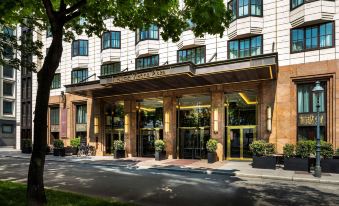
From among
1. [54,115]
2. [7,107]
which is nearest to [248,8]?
[54,115]

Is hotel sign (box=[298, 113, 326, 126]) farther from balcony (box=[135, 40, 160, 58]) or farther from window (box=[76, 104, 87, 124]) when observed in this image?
window (box=[76, 104, 87, 124])

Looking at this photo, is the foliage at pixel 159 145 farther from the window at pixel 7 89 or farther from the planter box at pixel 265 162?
the window at pixel 7 89

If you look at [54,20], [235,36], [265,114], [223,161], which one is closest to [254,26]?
[235,36]

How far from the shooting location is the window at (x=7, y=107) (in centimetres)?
5194

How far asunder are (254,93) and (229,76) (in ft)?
9.95

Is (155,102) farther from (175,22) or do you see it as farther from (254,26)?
(175,22)

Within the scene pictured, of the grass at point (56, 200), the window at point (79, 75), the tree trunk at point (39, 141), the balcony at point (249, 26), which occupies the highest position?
the balcony at point (249, 26)

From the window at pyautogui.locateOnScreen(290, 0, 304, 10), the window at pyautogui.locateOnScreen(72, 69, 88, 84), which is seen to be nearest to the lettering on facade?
the window at pyautogui.locateOnScreen(290, 0, 304, 10)

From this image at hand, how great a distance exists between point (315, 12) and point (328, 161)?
9.38m

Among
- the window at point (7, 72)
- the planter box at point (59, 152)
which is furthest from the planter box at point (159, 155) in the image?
the window at point (7, 72)

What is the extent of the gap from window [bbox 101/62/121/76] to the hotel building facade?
4.4 inches

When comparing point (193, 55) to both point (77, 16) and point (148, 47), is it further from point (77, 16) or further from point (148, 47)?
point (77, 16)

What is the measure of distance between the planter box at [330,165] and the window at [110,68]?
19181 millimetres

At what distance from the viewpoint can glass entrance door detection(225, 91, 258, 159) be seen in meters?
21.2
